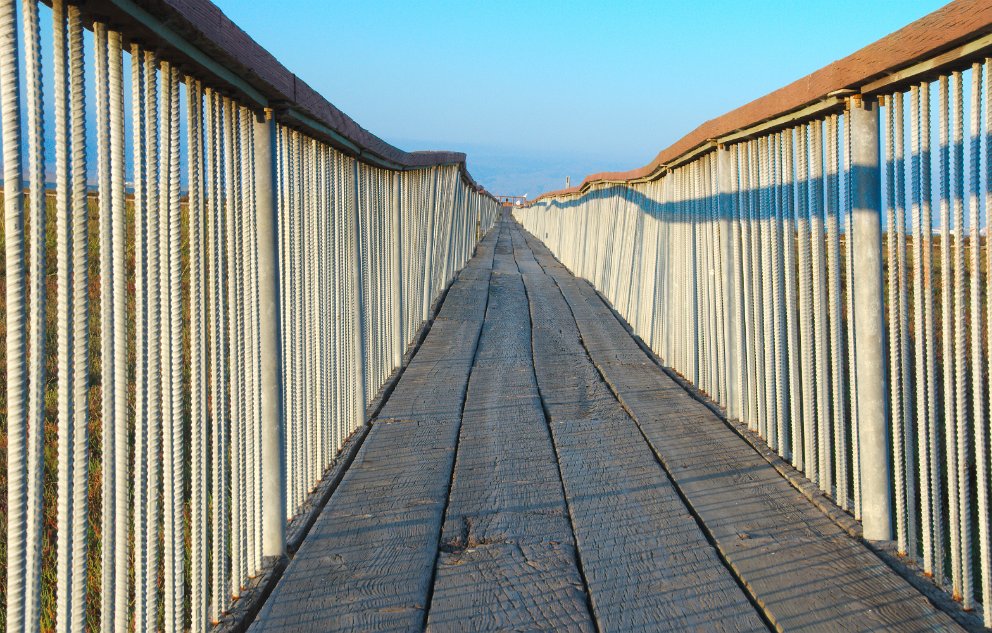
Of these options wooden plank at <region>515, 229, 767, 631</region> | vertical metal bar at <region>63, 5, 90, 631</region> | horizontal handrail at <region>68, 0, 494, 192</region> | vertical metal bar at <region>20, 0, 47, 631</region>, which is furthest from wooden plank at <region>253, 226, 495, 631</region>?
horizontal handrail at <region>68, 0, 494, 192</region>

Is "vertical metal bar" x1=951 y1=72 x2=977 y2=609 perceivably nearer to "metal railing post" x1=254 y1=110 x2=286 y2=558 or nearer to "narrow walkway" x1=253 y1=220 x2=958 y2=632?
"narrow walkway" x1=253 y1=220 x2=958 y2=632

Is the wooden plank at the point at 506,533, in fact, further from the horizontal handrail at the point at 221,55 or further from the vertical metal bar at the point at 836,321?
the horizontal handrail at the point at 221,55

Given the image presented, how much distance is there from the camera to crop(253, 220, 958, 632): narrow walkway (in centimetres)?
238

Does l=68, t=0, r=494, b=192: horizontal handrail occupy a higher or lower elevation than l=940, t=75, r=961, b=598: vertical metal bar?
higher

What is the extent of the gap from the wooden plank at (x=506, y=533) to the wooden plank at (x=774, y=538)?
0.53m

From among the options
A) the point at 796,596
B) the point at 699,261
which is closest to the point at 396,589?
the point at 796,596

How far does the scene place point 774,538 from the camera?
2.88 meters

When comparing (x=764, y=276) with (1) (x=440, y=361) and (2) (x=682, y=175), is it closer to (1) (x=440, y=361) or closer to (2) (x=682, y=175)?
(2) (x=682, y=175)

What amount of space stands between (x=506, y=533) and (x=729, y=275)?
2.31 meters

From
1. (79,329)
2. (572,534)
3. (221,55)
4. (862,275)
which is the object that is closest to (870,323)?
(862,275)

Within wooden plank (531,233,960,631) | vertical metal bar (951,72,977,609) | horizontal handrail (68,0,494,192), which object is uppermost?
horizontal handrail (68,0,494,192)

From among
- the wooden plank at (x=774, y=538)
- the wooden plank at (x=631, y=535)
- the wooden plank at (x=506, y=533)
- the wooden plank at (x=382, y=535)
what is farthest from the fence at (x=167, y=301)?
the wooden plank at (x=774, y=538)

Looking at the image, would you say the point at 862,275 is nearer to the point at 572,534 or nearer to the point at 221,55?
the point at 572,534

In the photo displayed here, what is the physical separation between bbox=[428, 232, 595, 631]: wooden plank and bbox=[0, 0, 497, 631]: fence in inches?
23.7
